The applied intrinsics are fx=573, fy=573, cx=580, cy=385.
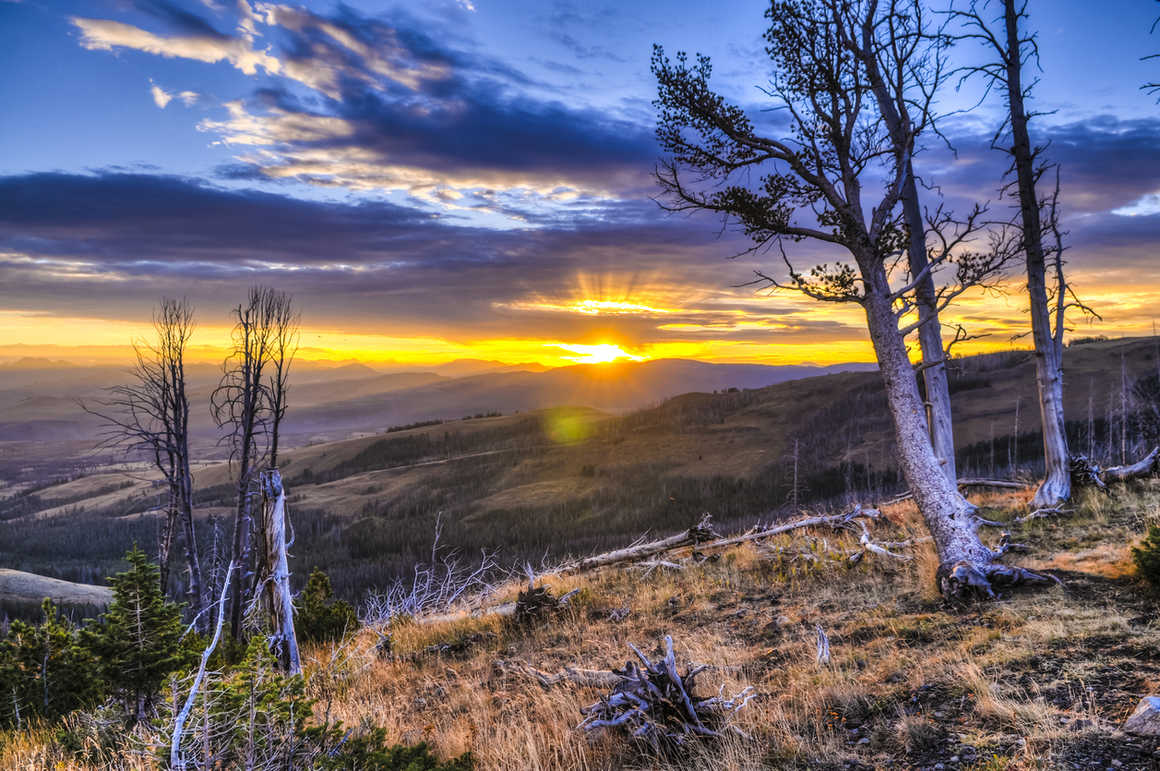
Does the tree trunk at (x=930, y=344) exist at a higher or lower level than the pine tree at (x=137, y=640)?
higher

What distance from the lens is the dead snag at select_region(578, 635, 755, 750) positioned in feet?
14.6

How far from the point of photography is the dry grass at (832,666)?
396 centimetres

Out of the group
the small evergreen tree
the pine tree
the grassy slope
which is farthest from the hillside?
the pine tree

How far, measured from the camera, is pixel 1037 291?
12055 mm

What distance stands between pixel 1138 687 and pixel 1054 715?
775 millimetres

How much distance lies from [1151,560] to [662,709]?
18.1 ft

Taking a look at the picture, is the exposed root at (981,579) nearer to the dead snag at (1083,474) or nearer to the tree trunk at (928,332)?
the tree trunk at (928,332)

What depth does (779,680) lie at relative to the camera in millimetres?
5582

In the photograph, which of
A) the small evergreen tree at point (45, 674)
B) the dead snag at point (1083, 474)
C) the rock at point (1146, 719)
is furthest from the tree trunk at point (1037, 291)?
the small evergreen tree at point (45, 674)

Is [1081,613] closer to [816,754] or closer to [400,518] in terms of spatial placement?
[816,754]

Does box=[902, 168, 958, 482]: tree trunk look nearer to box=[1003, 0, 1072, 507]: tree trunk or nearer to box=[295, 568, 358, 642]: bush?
box=[1003, 0, 1072, 507]: tree trunk

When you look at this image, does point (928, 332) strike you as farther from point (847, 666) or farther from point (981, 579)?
point (847, 666)

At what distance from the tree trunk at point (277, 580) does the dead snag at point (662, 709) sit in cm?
499

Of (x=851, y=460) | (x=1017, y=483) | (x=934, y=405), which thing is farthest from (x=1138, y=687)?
(x=851, y=460)
